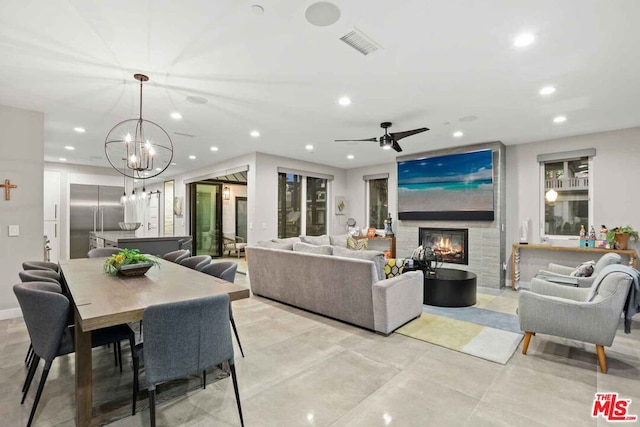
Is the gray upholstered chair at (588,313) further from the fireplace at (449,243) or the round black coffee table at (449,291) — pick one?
the fireplace at (449,243)

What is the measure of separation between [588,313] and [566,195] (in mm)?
3794

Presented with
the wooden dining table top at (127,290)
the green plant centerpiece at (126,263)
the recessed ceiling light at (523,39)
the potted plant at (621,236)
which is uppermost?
the recessed ceiling light at (523,39)

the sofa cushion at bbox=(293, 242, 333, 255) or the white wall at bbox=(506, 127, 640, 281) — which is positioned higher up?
the white wall at bbox=(506, 127, 640, 281)

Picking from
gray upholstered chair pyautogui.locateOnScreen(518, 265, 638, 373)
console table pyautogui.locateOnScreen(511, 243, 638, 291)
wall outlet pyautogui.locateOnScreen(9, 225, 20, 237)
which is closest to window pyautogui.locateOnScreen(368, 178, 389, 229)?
console table pyautogui.locateOnScreen(511, 243, 638, 291)

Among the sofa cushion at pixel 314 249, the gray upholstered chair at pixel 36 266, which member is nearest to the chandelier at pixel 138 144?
the gray upholstered chair at pixel 36 266

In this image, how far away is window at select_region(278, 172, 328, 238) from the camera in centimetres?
779

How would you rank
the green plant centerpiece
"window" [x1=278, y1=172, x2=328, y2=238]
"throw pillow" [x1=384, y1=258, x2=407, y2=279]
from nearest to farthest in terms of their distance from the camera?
the green plant centerpiece
"throw pillow" [x1=384, y1=258, x2=407, y2=279]
"window" [x1=278, y1=172, x2=328, y2=238]

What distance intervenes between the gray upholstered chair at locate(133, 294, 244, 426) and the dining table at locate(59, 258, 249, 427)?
0.18 metres

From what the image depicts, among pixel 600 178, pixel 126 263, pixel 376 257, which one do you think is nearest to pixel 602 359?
pixel 376 257

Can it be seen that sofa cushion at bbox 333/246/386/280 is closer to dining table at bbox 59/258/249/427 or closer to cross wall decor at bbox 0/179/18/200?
dining table at bbox 59/258/249/427

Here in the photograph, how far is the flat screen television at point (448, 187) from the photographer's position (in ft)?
19.8

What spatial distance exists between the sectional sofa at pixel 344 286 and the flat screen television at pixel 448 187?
114 inches

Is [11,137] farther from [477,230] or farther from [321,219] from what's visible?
[477,230]

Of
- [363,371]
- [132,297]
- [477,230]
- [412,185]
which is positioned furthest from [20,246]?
[477,230]
